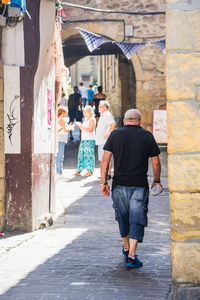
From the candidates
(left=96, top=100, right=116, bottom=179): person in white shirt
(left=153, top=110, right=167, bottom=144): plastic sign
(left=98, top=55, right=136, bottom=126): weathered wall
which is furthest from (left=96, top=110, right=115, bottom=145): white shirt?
(left=98, top=55, right=136, bottom=126): weathered wall

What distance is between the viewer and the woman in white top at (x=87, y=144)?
41.2ft

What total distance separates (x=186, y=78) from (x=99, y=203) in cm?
580

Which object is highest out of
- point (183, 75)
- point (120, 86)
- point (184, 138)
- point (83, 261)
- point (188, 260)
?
point (120, 86)

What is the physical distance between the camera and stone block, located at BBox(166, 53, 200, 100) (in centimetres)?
407

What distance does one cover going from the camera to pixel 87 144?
1281 centimetres

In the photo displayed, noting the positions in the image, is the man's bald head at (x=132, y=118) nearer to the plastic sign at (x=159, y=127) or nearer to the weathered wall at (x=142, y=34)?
the plastic sign at (x=159, y=127)

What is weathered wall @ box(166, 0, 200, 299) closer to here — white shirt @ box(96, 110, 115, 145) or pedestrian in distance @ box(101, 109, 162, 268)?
pedestrian in distance @ box(101, 109, 162, 268)

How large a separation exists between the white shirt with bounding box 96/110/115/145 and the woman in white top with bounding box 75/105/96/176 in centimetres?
46

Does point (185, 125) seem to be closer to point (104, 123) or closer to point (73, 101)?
point (104, 123)

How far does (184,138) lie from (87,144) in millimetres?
8747

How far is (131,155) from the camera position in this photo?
5.73 m

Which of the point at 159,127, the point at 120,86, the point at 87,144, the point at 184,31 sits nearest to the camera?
the point at 184,31

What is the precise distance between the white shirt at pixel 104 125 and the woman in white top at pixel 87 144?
459mm

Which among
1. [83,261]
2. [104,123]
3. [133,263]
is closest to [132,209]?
[133,263]
